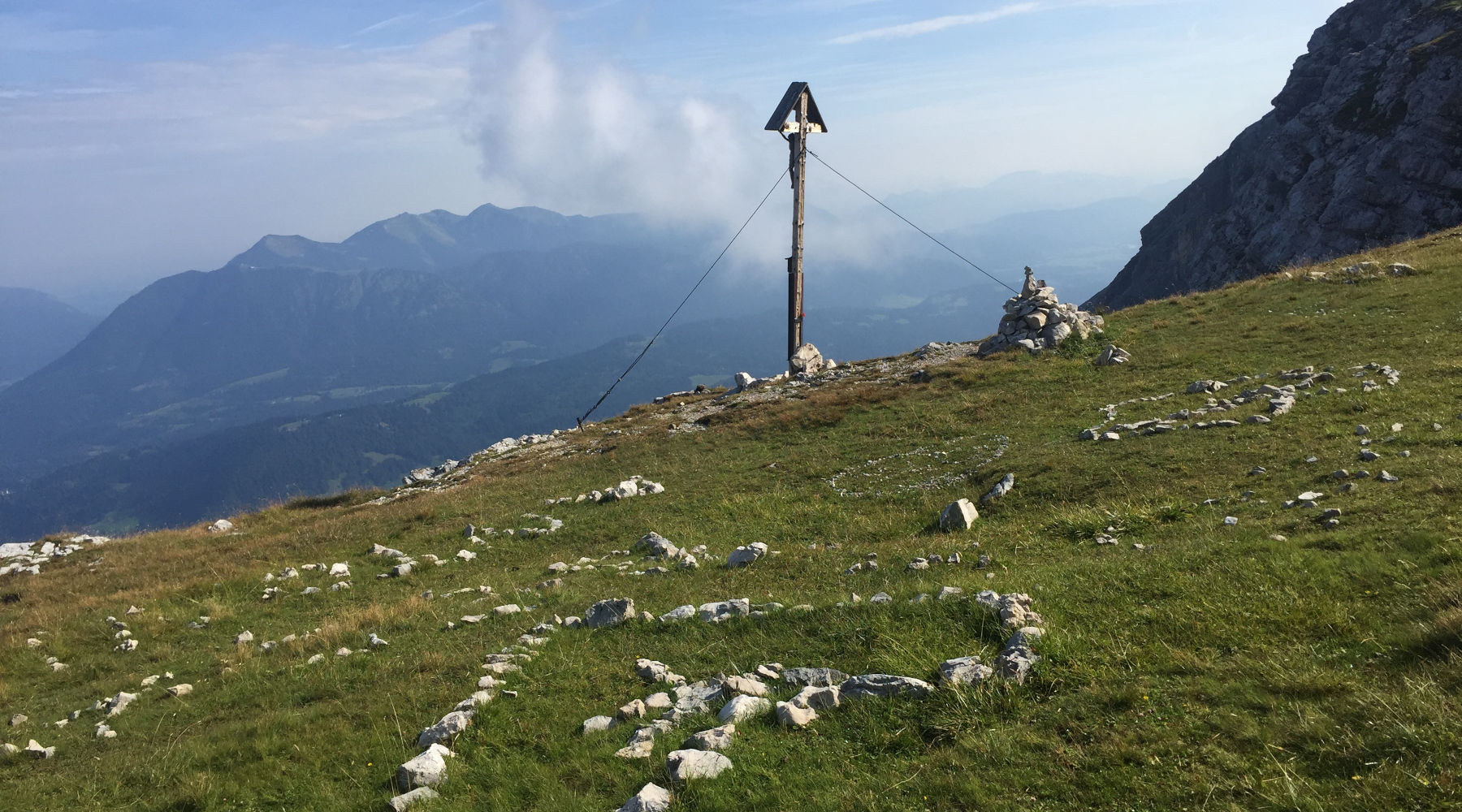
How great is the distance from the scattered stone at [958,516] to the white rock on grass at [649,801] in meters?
9.03

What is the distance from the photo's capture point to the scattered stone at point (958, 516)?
47.0ft

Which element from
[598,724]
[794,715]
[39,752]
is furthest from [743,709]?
[39,752]

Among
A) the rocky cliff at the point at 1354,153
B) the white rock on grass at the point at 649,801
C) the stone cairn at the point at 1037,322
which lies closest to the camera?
the white rock on grass at the point at 649,801

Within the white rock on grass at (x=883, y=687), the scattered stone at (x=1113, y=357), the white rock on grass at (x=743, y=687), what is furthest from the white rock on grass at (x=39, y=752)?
the scattered stone at (x=1113, y=357)

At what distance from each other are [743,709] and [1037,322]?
1001 inches

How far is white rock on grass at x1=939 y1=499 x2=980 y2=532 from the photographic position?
14.3m

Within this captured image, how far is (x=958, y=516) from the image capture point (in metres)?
14.4

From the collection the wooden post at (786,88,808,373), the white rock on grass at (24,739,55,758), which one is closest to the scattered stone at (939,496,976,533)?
the white rock on grass at (24,739,55,758)

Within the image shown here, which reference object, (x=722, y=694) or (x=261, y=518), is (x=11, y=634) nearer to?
(x=261, y=518)

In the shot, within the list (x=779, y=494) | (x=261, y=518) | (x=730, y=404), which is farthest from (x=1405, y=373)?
(x=261, y=518)

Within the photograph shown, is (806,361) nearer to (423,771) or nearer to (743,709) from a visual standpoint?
(743,709)

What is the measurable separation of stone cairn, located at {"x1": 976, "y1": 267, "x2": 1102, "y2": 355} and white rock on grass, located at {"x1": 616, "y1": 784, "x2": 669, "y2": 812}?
24911mm

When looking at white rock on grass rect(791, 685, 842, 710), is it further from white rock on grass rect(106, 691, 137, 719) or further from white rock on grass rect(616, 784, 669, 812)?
white rock on grass rect(106, 691, 137, 719)

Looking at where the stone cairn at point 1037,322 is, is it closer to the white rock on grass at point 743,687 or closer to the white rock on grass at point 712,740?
the white rock on grass at point 743,687
